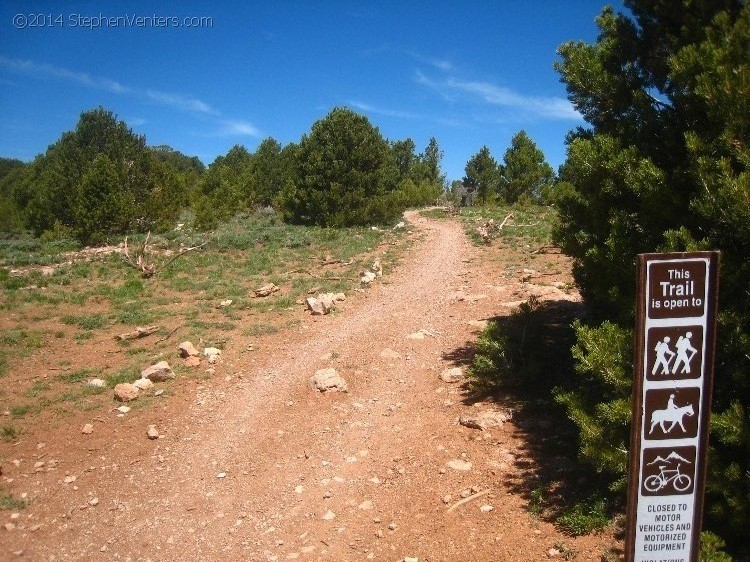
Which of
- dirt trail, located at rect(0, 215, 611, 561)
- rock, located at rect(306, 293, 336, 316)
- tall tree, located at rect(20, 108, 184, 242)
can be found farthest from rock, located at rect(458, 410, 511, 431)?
tall tree, located at rect(20, 108, 184, 242)

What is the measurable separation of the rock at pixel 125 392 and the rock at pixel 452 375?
197 inches

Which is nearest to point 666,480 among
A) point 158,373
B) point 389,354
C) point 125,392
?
point 389,354

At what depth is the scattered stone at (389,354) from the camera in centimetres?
938

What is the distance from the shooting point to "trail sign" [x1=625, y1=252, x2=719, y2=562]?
239 centimetres

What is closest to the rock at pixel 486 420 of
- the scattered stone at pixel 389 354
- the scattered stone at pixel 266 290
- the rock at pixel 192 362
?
the scattered stone at pixel 389 354

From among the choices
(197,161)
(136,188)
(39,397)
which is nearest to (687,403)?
(39,397)

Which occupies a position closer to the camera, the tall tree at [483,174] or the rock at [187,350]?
the rock at [187,350]

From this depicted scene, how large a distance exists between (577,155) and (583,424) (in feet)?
8.52

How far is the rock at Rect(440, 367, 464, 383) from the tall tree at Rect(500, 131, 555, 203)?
109ft

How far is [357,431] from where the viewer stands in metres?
7.00

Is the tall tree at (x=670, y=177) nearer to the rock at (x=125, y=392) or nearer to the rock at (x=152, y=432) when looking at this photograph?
the rock at (x=152, y=432)

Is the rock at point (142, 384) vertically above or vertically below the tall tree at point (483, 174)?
below

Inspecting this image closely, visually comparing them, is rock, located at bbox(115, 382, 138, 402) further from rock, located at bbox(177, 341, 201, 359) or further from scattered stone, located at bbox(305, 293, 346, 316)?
scattered stone, located at bbox(305, 293, 346, 316)

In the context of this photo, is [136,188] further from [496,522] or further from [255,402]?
[496,522]
